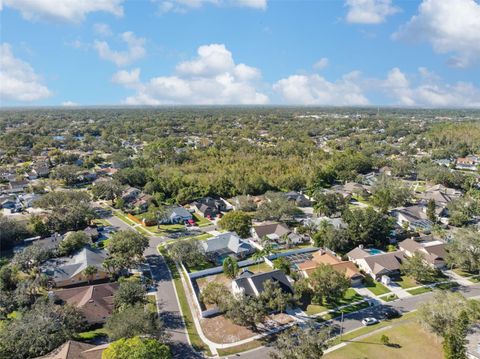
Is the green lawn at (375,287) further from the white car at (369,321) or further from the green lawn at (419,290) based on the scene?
the white car at (369,321)

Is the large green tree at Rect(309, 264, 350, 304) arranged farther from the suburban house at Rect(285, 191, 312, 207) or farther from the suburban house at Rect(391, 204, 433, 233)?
the suburban house at Rect(285, 191, 312, 207)

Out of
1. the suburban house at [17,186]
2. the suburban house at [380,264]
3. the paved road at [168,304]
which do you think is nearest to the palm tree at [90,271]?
the paved road at [168,304]

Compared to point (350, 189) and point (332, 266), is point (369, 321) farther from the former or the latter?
point (350, 189)

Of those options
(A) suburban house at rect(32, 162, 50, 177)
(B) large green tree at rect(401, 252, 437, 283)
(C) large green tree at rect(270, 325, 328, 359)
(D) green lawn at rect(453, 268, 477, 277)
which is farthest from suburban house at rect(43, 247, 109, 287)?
(A) suburban house at rect(32, 162, 50, 177)

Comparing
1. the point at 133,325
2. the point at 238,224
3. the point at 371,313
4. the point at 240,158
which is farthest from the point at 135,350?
the point at 240,158

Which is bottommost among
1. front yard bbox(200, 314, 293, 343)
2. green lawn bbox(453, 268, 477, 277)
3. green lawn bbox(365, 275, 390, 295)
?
front yard bbox(200, 314, 293, 343)

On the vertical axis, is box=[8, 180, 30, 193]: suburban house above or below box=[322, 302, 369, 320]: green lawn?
above

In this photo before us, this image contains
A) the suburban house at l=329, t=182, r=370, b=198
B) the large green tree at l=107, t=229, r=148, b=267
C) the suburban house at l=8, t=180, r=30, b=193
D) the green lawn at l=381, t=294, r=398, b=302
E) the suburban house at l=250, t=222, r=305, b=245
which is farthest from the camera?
the suburban house at l=8, t=180, r=30, b=193
